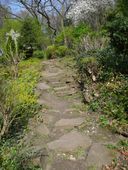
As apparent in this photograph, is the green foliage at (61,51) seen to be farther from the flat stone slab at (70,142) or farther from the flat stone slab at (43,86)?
the flat stone slab at (70,142)

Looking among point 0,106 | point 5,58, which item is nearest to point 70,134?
point 0,106

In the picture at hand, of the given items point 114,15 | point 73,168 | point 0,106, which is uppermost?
point 114,15

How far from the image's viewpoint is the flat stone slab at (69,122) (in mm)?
6857

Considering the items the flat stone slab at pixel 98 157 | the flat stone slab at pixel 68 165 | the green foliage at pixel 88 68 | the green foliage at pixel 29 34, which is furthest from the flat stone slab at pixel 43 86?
the green foliage at pixel 29 34

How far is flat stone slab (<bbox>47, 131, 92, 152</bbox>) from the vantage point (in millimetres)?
5801

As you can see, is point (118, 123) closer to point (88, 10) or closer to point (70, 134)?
point (70, 134)

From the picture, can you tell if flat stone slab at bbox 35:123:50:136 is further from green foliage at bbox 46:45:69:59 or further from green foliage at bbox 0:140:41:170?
green foliage at bbox 46:45:69:59

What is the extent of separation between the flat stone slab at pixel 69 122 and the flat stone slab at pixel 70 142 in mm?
449

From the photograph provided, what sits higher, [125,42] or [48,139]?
[125,42]

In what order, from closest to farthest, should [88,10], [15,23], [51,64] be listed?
[51,64], [15,23], [88,10]

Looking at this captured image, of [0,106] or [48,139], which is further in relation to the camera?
[48,139]

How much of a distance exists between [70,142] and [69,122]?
1.04m

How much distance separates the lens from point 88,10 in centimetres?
3200

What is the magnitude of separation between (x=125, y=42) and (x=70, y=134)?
3.47m
